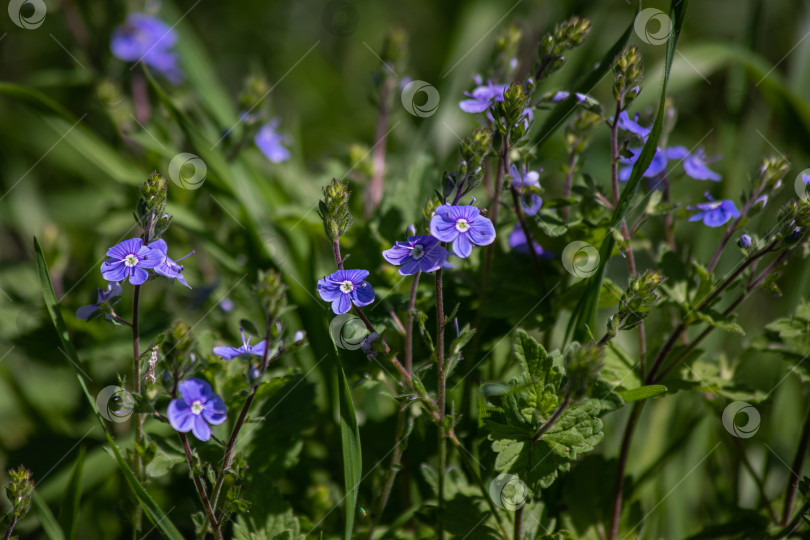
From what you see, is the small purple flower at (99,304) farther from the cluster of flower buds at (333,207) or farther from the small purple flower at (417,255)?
the small purple flower at (417,255)

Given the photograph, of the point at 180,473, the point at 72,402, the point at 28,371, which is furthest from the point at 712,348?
the point at 28,371

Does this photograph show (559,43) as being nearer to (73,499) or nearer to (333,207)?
(333,207)

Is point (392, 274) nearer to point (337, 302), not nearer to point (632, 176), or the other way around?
point (337, 302)

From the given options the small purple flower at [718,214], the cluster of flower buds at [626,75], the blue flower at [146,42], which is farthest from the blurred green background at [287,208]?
the cluster of flower buds at [626,75]

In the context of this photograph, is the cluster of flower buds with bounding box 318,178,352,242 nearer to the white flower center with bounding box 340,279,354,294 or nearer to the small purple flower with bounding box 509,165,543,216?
the white flower center with bounding box 340,279,354,294

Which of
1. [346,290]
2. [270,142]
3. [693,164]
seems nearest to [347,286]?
[346,290]

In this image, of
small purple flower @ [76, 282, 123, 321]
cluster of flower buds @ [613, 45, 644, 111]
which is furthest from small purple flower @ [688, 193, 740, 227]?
small purple flower @ [76, 282, 123, 321]

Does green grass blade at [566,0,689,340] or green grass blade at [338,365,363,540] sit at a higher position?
green grass blade at [566,0,689,340]
